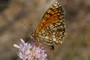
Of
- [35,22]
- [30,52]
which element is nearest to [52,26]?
[30,52]

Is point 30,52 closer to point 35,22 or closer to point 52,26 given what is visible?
point 52,26

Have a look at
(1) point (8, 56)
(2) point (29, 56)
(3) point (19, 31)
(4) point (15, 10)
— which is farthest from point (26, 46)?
(4) point (15, 10)

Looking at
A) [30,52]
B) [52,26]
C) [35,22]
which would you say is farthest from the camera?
[35,22]

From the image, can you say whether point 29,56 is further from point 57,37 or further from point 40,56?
point 57,37

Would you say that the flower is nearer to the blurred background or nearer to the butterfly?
the butterfly

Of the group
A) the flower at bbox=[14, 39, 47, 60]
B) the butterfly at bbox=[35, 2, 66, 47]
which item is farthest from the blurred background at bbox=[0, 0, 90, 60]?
the flower at bbox=[14, 39, 47, 60]

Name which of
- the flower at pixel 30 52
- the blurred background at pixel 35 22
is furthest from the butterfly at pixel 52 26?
the blurred background at pixel 35 22
